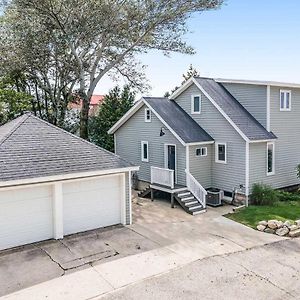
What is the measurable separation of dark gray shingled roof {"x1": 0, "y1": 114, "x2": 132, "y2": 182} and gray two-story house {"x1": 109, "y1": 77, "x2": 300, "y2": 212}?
4.91 m

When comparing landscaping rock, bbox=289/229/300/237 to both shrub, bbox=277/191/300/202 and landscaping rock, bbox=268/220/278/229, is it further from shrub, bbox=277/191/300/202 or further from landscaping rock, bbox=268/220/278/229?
shrub, bbox=277/191/300/202

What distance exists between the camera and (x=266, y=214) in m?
15.2

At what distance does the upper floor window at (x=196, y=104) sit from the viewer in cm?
1924

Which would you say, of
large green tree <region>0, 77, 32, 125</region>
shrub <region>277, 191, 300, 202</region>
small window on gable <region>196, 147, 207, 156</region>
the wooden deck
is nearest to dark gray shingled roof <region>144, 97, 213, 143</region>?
small window on gable <region>196, 147, 207, 156</region>

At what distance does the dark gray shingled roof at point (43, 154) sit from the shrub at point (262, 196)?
6899 mm

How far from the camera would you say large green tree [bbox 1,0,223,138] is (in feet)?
72.1

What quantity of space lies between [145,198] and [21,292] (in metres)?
10.8

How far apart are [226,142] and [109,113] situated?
1165 cm

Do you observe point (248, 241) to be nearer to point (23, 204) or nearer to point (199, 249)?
point (199, 249)

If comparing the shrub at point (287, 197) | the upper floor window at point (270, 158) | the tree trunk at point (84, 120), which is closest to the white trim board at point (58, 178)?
the upper floor window at point (270, 158)

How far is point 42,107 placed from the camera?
30.2 metres

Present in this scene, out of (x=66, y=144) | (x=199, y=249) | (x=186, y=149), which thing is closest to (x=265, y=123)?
(x=186, y=149)

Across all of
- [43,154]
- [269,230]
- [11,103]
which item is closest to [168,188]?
[269,230]

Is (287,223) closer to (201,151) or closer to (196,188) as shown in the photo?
(196,188)
